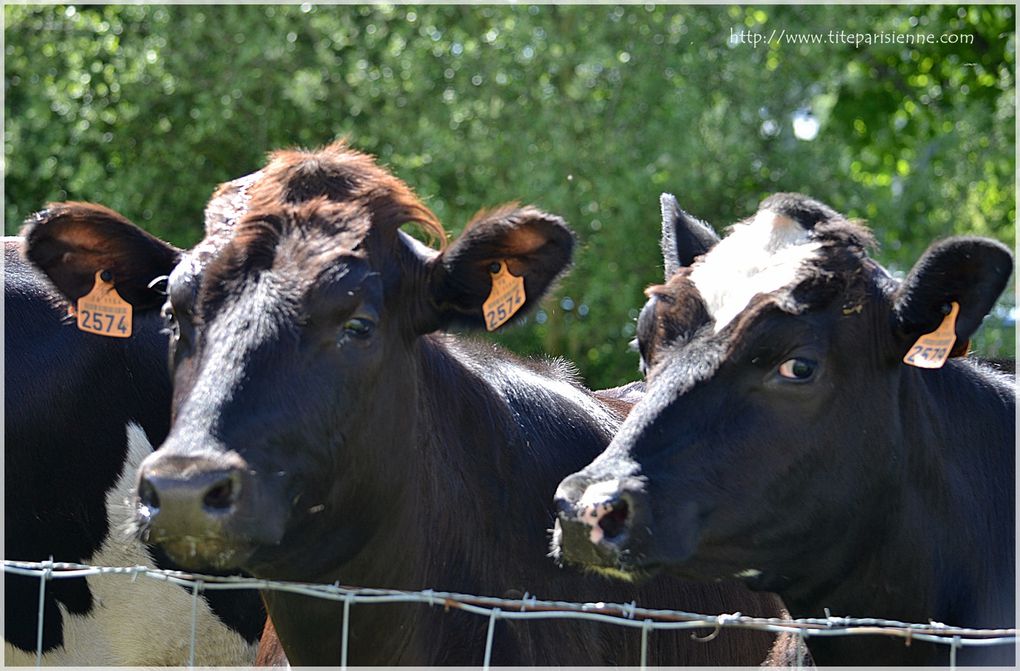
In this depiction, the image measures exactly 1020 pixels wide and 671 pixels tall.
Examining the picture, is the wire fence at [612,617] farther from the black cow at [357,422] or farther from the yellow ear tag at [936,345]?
the yellow ear tag at [936,345]

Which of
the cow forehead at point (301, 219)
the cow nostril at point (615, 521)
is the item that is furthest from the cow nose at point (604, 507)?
the cow forehead at point (301, 219)

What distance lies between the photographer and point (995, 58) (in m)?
12.1

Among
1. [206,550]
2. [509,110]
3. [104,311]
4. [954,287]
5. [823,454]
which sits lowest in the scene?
[206,550]

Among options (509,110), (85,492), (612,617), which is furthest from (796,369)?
(509,110)

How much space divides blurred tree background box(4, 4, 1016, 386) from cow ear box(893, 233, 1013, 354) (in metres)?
7.16

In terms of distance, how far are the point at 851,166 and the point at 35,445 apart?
9933 millimetres

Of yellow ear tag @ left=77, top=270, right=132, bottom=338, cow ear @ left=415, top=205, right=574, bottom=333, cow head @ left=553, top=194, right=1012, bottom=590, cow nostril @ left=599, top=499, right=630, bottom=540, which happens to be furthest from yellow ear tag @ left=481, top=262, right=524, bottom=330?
yellow ear tag @ left=77, top=270, right=132, bottom=338

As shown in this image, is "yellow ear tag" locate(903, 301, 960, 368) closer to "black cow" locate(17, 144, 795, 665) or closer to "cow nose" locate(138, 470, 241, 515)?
"black cow" locate(17, 144, 795, 665)

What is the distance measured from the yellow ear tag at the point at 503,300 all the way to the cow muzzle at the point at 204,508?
3.19ft

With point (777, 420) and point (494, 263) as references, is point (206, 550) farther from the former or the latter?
point (777, 420)

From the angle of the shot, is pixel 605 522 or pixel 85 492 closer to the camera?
pixel 605 522

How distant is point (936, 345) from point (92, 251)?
2.71 meters

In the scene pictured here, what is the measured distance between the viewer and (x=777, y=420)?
3.65m

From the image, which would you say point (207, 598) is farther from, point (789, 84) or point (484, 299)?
point (789, 84)
